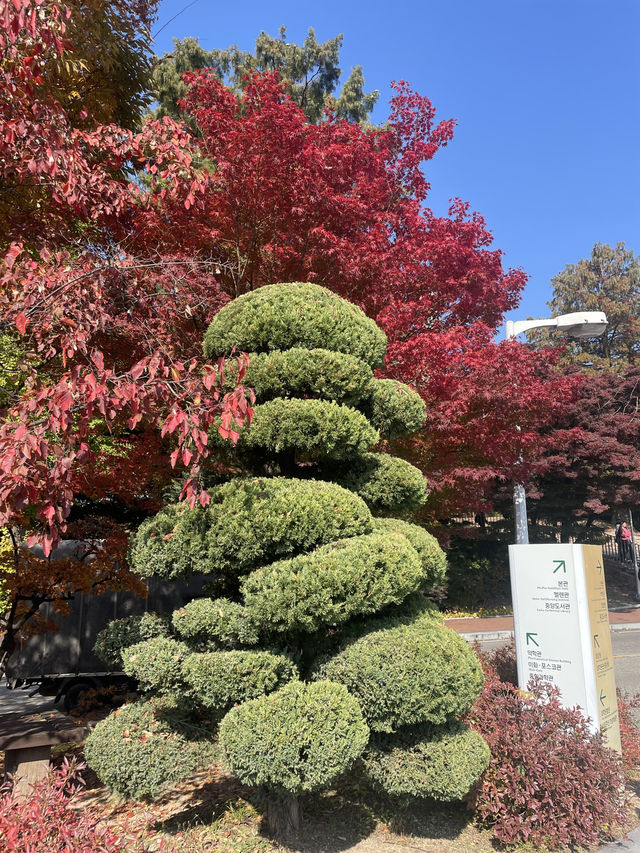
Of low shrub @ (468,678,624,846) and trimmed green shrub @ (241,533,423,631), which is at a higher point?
trimmed green shrub @ (241,533,423,631)

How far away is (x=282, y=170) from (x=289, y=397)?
3.98 m

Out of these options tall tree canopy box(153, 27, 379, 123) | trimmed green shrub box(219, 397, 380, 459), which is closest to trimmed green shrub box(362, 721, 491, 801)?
trimmed green shrub box(219, 397, 380, 459)

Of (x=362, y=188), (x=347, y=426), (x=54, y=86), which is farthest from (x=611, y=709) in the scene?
(x=54, y=86)

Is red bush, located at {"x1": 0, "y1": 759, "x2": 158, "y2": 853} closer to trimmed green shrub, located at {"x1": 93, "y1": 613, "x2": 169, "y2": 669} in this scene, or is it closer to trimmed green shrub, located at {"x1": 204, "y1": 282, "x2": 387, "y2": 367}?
trimmed green shrub, located at {"x1": 93, "y1": 613, "x2": 169, "y2": 669}

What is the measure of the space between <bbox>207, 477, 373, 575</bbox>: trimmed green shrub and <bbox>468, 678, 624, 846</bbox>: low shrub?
7.04ft

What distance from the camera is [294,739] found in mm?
3242

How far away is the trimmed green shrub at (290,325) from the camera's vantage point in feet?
13.1

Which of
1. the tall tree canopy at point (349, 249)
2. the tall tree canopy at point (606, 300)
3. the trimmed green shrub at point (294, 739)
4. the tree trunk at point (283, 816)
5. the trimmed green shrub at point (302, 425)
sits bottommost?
the tree trunk at point (283, 816)

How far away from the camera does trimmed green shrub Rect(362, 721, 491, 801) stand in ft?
11.9

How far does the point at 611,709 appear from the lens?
489cm

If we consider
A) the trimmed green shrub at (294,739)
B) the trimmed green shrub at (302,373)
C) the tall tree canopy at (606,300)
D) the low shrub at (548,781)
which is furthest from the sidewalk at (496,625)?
the tall tree canopy at (606,300)

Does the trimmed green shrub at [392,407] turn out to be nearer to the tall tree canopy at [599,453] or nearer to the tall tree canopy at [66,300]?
the tall tree canopy at [66,300]

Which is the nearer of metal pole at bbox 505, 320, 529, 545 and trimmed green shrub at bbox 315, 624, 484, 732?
trimmed green shrub at bbox 315, 624, 484, 732

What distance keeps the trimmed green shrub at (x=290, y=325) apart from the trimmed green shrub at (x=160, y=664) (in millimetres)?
2136
